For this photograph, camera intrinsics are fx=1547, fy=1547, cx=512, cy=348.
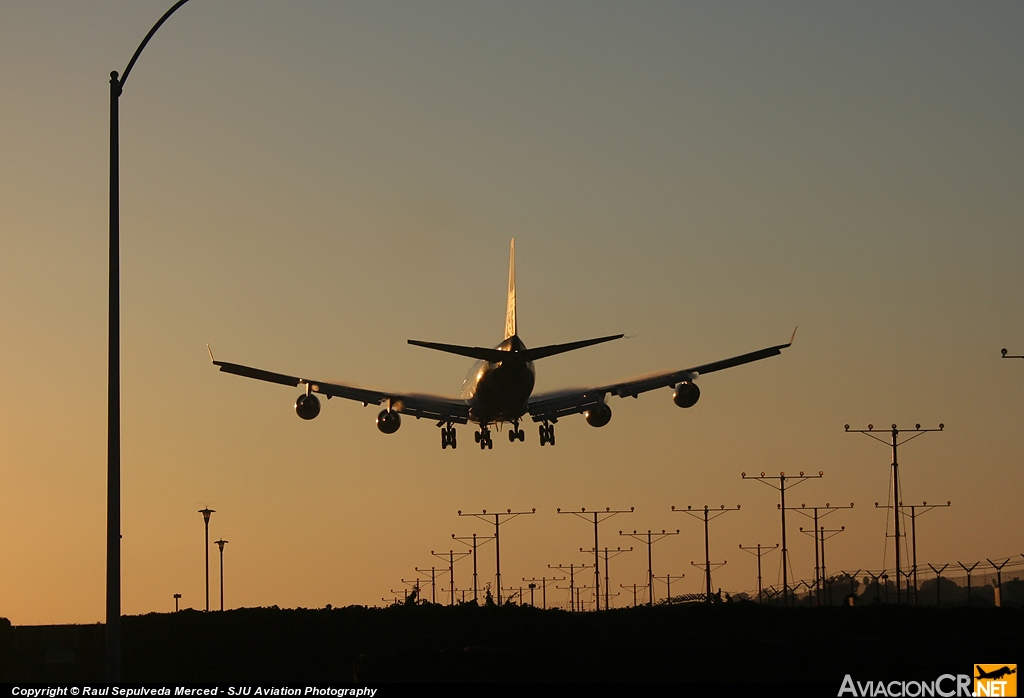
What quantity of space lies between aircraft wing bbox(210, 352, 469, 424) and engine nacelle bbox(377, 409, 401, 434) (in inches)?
33.6

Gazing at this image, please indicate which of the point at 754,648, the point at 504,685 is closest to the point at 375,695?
the point at 504,685

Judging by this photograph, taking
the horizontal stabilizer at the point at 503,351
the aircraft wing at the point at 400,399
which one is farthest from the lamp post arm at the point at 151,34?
the aircraft wing at the point at 400,399

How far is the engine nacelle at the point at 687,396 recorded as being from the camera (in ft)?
242

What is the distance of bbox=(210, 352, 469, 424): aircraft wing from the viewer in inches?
3095

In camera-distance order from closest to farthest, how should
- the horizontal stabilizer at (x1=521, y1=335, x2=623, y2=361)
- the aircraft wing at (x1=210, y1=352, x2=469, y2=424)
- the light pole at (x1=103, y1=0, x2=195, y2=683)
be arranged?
the light pole at (x1=103, y1=0, x2=195, y2=683), the horizontal stabilizer at (x1=521, y1=335, x2=623, y2=361), the aircraft wing at (x1=210, y1=352, x2=469, y2=424)

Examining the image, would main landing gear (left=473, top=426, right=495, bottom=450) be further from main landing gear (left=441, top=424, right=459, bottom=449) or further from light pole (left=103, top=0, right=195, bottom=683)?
light pole (left=103, top=0, right=195, bottom=683)

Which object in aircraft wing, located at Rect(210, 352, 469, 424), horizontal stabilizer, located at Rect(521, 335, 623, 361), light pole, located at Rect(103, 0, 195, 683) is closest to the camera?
light pole, located at Rect(103, 0, 195, 683)

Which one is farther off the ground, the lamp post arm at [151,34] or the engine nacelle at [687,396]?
the lamp post arm at [151,34]

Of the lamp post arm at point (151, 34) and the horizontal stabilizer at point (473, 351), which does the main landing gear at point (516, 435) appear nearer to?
the horizontal stabilizer at point (473, 351)

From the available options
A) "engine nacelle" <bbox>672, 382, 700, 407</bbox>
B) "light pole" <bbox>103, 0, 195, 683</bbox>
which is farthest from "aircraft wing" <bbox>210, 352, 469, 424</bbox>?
"light pole" <bbox>103, 0, 195, 683</bbox>

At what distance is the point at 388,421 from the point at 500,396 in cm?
719

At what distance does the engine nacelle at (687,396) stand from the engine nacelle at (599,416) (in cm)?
561

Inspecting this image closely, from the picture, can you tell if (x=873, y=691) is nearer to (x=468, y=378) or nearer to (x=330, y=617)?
(x=330, y=617)

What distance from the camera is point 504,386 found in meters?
73.1
